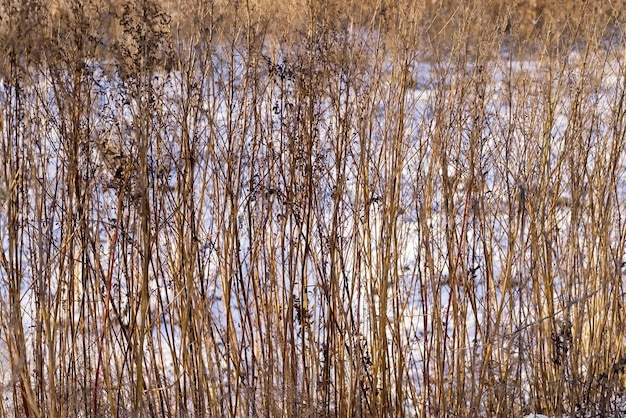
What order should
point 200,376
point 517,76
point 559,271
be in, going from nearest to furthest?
1. point 200,376
2. point 559,271
3. point 517,76

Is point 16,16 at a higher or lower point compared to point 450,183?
higher

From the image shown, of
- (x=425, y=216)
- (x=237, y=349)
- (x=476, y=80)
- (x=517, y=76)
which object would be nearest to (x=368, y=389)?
(x=237, y=349)

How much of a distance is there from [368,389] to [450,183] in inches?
26.5

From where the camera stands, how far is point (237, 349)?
1979 mm

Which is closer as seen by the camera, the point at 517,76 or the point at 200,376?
the point at 200,376

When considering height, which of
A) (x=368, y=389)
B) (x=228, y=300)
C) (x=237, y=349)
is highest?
(x=228, y=300)

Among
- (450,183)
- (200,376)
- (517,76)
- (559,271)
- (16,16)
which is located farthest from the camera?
(517,76)

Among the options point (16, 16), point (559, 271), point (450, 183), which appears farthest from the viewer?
point (559, 271)

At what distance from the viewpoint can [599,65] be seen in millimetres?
2227

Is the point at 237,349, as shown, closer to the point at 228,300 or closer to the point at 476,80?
the point at 228,300

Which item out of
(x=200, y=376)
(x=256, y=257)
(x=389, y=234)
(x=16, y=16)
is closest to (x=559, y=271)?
(x=389, y=234)

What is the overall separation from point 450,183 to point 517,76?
0.75m

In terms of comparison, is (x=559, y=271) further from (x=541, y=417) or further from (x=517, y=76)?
(x=517, y=76)

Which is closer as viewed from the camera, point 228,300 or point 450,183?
point 228,300
